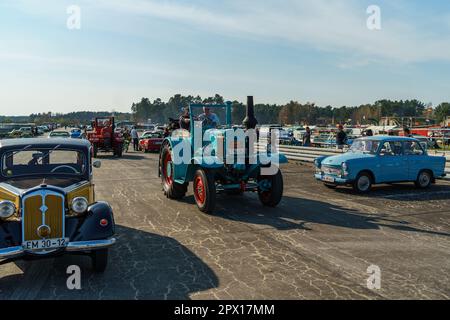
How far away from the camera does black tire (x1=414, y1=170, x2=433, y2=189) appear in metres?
12.2

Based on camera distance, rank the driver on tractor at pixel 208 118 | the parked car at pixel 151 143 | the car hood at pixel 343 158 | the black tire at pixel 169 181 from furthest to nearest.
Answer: the parked car at pixel 151 143
the car hood at pixel 343 158
the black tire at pixel 169 181
the driver on tractor at pixel 208 118

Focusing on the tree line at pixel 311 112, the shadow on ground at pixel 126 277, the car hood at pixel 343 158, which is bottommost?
the shadow on ground at pixel 126 277

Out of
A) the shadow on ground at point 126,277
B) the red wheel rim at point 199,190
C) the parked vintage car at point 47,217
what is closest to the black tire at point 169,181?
the red wheel rim at point 199,190

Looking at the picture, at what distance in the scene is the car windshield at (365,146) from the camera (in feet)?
39.4

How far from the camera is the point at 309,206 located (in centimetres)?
964

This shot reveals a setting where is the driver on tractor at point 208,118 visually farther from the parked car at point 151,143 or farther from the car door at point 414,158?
the parked car at point 151,143

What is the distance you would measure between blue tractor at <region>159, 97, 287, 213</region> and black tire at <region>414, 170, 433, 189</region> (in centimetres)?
516

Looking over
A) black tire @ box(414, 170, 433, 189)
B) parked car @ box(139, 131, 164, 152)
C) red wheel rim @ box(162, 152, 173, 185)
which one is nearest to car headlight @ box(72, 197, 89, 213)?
red wheel rim @ box(162, 152, 173, 185)

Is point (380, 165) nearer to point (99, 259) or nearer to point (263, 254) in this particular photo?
point (263, 254)

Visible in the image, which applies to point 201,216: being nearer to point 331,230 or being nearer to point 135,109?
point 331,230

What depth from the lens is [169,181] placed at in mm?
10875

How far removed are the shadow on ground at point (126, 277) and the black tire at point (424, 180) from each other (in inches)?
342

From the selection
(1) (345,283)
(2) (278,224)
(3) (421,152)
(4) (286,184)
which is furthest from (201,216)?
(3) (421,152)
